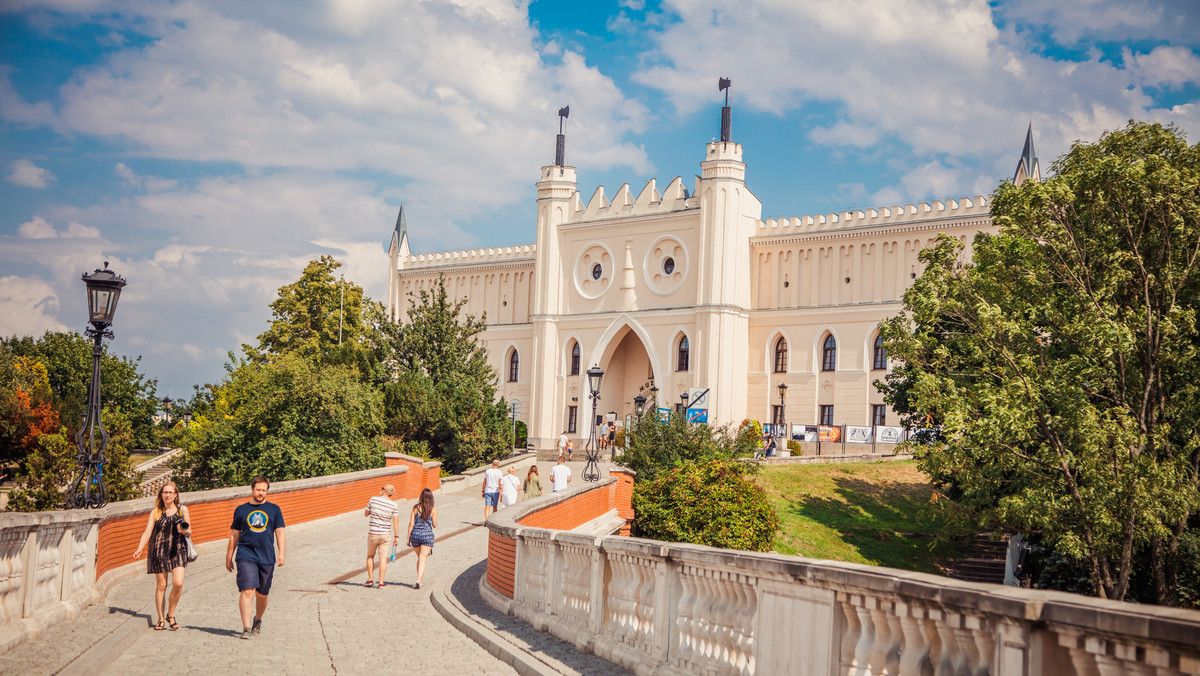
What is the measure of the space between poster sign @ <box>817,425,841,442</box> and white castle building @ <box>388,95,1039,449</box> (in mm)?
2431

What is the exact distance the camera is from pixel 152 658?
7.70m

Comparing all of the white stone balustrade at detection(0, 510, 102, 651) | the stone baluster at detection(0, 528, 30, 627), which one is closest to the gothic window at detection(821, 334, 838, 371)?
the white stone balustrade at detection(0, 510, 102, 651)

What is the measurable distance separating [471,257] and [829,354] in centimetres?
2060

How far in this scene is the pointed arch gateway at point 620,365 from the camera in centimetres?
4678

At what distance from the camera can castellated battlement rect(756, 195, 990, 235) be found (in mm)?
40750

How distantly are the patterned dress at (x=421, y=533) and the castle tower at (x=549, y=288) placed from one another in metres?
34.5

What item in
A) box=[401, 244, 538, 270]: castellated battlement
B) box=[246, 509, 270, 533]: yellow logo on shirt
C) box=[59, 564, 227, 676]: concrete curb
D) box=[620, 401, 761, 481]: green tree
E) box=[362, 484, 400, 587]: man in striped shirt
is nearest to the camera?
box=[59, 564, 227, 676]: concrete curb

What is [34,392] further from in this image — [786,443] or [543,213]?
[786,443]

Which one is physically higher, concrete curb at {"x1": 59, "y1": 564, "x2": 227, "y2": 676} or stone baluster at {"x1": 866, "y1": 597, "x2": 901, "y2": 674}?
stone baluster at {"x1": 866, "y1": 597, "x2": 901, "y2": 674}

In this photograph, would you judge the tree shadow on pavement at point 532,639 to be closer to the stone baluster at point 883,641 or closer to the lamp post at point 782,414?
the stone baluster at point 883,641

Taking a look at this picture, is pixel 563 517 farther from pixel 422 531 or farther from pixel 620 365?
pixel 620 365

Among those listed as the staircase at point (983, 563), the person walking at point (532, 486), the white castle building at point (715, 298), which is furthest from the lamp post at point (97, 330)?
the white castle building at point (715, 298)

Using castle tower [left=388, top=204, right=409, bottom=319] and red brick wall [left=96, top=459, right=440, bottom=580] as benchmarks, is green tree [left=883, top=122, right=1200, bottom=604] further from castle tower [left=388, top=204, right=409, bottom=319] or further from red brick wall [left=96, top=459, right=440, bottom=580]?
castle tower [left=388, top=204, right=409, bottom=319]

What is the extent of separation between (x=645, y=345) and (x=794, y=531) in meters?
20.7
